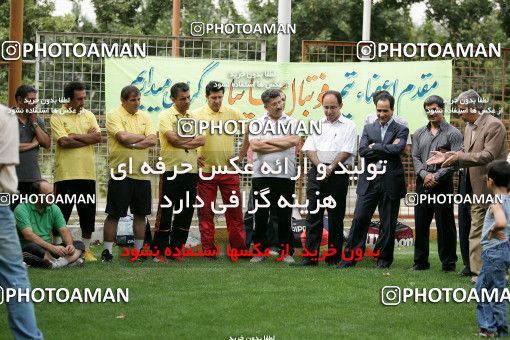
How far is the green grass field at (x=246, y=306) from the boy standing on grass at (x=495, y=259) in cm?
22

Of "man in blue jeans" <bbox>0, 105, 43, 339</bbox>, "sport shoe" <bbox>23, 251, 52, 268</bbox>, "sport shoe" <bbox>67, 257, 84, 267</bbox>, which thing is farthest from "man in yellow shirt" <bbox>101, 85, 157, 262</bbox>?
"man in blue jeans" <bbox>0, 105, 43, 339</bbox>

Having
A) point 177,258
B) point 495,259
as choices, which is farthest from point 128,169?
point 495,259

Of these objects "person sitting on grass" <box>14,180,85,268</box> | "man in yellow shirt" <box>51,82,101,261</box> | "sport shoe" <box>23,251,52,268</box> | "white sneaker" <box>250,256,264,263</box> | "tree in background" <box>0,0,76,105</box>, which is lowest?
"white sneaker" <box>250,256,264,263</box>

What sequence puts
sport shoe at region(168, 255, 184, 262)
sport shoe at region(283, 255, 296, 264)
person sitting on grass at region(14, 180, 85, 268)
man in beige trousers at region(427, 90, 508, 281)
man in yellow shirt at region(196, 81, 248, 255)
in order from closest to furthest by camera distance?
man in beige trousers at region(427, 90, 508, 281), person sitting on grass at region(14, 180, 85, 268), sport shoe at region(283, 255, 296, 264), sport shoe at region(168, 255, 184, 262), man in yellow shirt at region(196, 81, 248, 255)

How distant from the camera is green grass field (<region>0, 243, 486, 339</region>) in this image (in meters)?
8.27

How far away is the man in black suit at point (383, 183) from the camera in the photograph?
1213 cm

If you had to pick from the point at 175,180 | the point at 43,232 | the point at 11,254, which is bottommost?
the point at 43,232

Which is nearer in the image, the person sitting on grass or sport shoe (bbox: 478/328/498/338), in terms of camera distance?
sport shoe (bbox: 478/328/498/338)

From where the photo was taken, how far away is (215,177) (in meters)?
12.8

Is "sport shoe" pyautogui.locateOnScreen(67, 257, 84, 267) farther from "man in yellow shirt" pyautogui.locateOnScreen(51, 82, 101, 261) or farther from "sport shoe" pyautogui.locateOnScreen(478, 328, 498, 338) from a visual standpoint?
"sport shoe" pyautogui.locateOnScreen(478, 328, 498, 338)

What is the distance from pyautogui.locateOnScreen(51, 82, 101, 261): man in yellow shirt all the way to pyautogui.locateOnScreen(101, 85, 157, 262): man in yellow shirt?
0.20 m

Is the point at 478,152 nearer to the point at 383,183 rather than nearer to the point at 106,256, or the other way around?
the point at 383,183

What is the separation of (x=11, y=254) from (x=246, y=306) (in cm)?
284

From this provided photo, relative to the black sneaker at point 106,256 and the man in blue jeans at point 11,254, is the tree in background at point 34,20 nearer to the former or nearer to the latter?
the black sneaker at point 106,256
